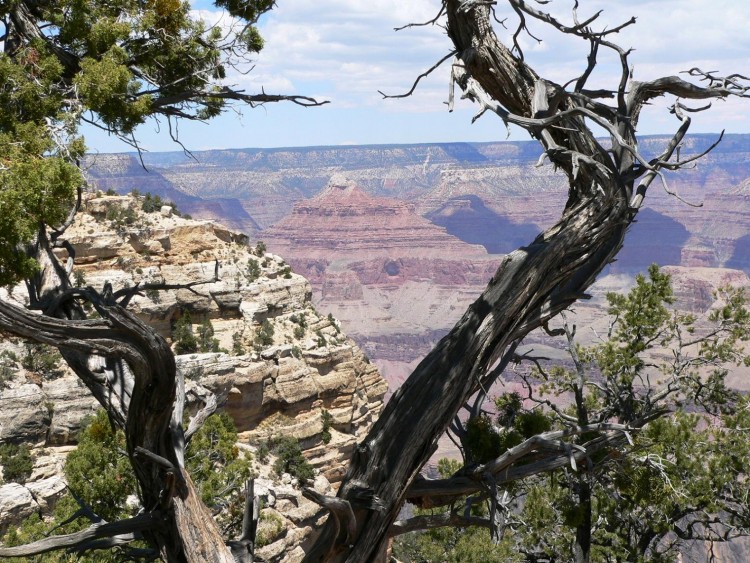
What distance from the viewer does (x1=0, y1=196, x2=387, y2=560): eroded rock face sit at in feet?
98.7

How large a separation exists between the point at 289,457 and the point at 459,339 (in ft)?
96.9

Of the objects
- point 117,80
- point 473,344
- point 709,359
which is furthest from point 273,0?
point 709,359

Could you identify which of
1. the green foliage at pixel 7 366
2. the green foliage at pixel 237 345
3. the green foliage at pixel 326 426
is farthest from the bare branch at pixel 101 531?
the green foliage at pixel 326 426

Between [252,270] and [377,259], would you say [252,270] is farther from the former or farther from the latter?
[377,259]

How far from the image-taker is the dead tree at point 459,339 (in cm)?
301

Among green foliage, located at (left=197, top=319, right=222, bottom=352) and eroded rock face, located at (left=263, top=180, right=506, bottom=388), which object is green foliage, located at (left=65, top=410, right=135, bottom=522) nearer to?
green foliage, located at (left=197, top=319, right=222, bottom=352)

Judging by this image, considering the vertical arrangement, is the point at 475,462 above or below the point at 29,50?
below

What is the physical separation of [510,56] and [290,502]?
23.9 metres

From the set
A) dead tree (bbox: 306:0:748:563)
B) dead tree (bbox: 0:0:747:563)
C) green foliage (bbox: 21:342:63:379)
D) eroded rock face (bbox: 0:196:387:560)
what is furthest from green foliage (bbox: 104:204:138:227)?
dead tree (bbox: 306:0:748:563)

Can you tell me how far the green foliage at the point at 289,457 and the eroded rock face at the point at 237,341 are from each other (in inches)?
23.8

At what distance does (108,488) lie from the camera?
11.8 meters

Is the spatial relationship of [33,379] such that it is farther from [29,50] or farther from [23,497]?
[29,50]

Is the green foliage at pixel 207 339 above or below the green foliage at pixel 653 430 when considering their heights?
below

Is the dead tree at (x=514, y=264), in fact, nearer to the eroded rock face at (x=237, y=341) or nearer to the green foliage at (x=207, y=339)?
the eroded rock face at (x=237, y=341)
